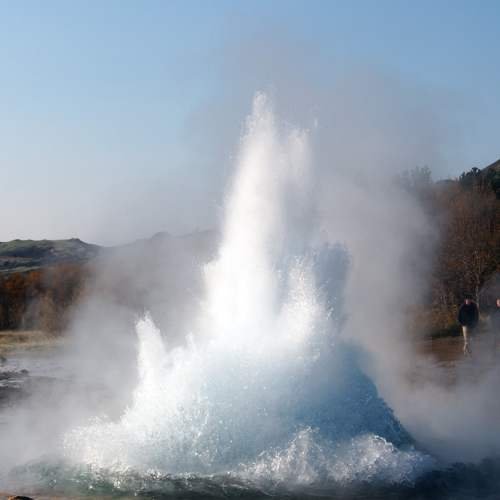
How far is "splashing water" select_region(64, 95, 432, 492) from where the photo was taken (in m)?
7.53

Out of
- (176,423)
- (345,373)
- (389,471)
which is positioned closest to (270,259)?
(345,373)

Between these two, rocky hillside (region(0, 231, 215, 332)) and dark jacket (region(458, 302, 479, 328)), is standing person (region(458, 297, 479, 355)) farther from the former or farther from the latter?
rocky hillside (region(0, 231, 215, 332))

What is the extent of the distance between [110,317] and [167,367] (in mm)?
12734

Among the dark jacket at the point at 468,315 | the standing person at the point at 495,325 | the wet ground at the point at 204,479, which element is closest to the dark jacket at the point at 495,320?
the standing person at the point at 495,325

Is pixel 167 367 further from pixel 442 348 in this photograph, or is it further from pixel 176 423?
A: pixel 442 348

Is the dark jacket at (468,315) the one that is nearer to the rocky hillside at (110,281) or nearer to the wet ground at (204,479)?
the wet ground at (204,479)

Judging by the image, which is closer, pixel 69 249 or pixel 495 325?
pixel 495 325

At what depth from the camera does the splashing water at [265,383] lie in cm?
753

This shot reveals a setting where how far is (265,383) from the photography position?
830 cm

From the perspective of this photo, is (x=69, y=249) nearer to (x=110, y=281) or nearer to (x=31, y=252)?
(x=31, y=252)

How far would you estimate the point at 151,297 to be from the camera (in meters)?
20.4

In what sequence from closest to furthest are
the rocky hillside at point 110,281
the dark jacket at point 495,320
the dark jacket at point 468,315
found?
the dark jacket at point 468,315 → the dark jacket at point 495,320 → the rocky hillside at point 110,281

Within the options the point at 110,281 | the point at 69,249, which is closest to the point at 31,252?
the point at 69,249

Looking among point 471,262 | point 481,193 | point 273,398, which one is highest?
point 481,193
